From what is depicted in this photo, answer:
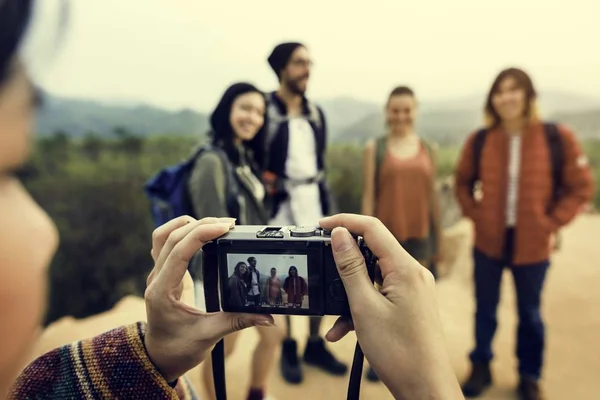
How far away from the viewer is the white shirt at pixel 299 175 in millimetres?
2111

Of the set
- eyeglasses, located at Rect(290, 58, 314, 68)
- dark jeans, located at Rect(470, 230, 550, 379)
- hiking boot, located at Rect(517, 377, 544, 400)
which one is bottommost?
hiking boot, located at Rect(517, 377, 544, 400)

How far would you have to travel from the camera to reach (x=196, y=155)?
1.65 meters

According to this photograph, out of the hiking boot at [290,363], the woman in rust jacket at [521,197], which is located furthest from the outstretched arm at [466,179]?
the hiking boot at [290,363]

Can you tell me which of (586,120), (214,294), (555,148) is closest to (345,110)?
(586,120)

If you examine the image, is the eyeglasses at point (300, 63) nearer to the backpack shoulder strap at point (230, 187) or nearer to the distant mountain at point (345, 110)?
the backpack shoulder strap at point (230, 187)

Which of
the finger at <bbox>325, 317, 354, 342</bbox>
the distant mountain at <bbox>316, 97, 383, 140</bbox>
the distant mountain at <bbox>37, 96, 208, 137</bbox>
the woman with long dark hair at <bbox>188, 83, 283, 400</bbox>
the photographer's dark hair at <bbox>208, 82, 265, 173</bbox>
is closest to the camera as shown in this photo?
the finger at <bbox>325, 317, 354, 342</bbox>

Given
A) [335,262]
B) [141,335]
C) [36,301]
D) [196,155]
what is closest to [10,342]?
[36,301]

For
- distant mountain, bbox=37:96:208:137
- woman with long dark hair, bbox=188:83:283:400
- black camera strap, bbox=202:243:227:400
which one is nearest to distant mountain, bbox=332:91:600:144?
distant mountain, bbox=37:96:208:137

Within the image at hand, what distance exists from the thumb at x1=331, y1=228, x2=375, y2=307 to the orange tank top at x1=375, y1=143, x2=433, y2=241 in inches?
63.0

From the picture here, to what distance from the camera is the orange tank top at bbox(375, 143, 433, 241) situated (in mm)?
2184

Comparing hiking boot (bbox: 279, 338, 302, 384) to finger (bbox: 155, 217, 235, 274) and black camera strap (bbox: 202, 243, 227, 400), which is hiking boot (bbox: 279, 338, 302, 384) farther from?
finger (bbox: 155, 217, 235, 274)

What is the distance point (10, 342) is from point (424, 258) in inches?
77.2

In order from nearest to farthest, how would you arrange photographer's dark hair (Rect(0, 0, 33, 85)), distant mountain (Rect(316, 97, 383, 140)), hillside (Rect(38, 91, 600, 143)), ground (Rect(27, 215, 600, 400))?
1. photographer's dark hair (Rect(0, 0, 33, 85))
2. ground (Rect(27, 215, 600, 400))
3. hillside (Rect(38, 91, 600, 143))
4. distant mountain (Rect(316, 97, 383, 140))

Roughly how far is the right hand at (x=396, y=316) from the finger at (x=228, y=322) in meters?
0.14
